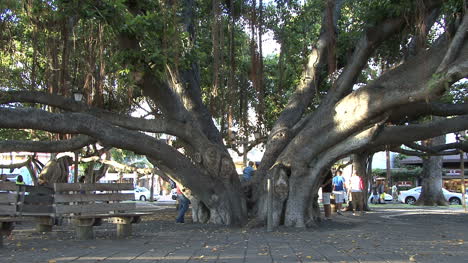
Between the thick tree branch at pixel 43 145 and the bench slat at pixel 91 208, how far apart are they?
2591 mm

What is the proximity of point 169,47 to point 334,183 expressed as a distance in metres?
9.48

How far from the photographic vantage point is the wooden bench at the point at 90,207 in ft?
28.0

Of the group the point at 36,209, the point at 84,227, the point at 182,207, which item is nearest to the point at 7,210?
the point at 84,227

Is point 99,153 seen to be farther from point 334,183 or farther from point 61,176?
point 334,183

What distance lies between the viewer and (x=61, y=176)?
18078 millimetres

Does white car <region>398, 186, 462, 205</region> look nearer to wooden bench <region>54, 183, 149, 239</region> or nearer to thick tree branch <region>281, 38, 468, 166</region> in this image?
thick tree branch <region>281, 38, 468, 166</region>

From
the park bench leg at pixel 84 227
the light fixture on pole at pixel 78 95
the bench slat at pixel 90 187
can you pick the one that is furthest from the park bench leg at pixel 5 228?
the light fixture on pole at pixel 78 95

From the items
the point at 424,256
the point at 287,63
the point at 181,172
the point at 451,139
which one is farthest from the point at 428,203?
the point at 424,256

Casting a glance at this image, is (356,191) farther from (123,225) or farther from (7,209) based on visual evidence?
(7,209)

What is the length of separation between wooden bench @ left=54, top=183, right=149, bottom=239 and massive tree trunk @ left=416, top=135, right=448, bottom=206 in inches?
851

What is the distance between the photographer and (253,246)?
7562mm

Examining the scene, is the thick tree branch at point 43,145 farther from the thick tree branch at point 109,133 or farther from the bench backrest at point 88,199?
the bench backrest at point 88,199

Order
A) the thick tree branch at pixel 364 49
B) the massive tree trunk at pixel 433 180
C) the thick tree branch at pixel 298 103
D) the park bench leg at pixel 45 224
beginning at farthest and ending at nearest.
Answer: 1. the massive tree trunk at pixel 433 180
2. the thick tree branch at pixel 298 103
3. the thick tree branch at pixel 364 49
4. the park bench leg at pixel 45 224

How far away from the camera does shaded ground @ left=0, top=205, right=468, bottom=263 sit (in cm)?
634
